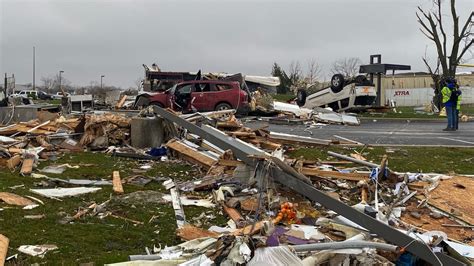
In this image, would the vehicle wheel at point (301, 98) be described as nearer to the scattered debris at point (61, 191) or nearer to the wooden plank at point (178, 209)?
the wooden plank at point (178, 209)

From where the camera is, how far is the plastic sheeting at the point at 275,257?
3719 mm

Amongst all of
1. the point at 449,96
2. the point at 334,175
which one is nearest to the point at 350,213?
the point at 334,175

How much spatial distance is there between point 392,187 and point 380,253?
129 inches

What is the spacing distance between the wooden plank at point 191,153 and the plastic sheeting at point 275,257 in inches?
199

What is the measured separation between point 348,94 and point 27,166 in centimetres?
1939

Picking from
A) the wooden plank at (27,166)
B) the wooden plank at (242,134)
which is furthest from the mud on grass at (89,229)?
the wooden plank at (242,134)

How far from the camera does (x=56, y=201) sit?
6508mm

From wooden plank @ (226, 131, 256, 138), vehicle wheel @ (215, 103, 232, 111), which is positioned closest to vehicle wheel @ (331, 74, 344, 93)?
vehicle wheel @ (215, 103, 232, 111)

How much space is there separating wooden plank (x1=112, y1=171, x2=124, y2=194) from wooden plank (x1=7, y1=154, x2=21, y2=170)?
207 centimetres

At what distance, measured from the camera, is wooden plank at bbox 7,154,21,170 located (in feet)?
29.1

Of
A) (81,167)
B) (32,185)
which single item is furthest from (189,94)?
(32,185)

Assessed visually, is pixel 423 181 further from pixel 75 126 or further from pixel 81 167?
pixel 75 126

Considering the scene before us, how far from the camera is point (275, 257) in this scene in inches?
148

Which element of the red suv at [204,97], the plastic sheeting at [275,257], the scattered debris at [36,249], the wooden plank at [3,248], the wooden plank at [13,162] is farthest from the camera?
the red suv at [204,97]
